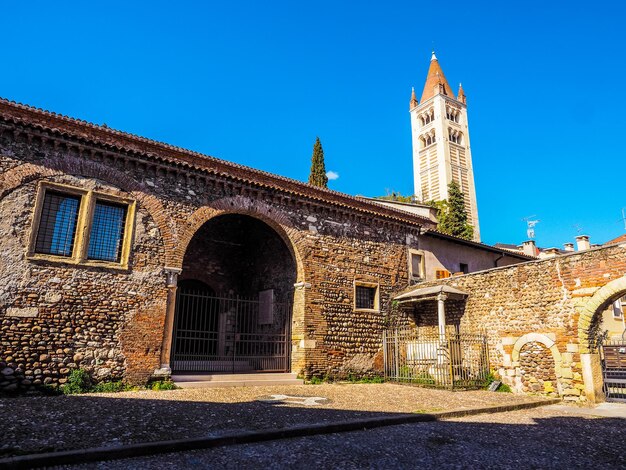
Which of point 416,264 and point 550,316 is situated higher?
point 416,264

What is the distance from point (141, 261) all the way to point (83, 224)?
63.7 inches

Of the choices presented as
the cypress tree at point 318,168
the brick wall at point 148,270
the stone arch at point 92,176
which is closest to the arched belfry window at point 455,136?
the cypress tree at point 318,168

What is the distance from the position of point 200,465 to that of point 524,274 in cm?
1095

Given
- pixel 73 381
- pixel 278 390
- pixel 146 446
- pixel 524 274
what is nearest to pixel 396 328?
pixel 524 274

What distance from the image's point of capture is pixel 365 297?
15.0 m

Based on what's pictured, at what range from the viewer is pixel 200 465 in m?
4.61

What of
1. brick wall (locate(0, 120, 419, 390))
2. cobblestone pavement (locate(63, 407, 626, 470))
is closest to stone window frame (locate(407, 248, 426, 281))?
brick wall (locate(0, 120, 419, 390))

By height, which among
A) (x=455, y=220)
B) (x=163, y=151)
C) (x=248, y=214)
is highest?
(x=455, y=220)

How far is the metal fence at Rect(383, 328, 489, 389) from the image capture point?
12.4 m

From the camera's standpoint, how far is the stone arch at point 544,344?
11195 mm

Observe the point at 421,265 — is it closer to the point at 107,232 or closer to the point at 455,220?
the point at 107,232

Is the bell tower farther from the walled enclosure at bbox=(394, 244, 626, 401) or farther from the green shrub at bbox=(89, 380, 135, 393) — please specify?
the green shrub at bbox=(89, 380, 135, 393)

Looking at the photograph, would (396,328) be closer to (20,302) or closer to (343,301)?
(343,301)

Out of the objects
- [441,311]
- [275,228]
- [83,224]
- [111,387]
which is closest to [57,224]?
[83,224]
